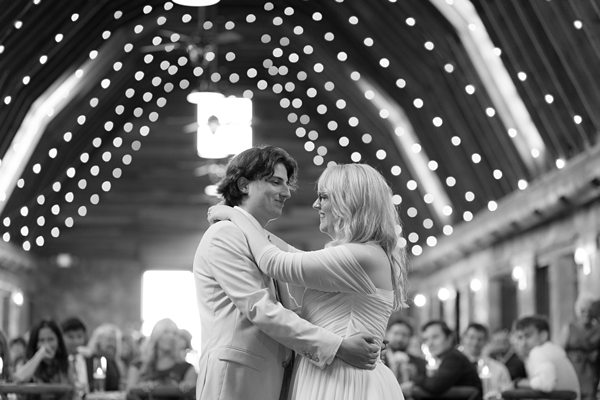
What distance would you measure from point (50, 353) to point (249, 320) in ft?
12.5

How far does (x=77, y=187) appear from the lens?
2411cm

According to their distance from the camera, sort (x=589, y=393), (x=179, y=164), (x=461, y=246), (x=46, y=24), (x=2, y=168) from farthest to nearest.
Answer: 1. (x=179, y=164)
2. (x=461, y=246)
3. (x=2, y=168)
4. (x=46, y=24)
5. (x=589, y=393)

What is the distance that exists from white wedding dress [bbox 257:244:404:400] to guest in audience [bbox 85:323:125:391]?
518 centimetres

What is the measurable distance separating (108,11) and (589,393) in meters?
9.96

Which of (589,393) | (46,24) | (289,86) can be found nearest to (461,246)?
(289,86)

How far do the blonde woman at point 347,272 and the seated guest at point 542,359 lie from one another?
364 centimetres

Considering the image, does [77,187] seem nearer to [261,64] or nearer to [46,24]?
[261,64]

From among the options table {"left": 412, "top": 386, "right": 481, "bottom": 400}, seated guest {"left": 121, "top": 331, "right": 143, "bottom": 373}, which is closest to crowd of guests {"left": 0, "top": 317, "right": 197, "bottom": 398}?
table {"left": 412, "top": 386, "right": 481, "bottom": 400}

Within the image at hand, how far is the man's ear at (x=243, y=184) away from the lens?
4.00 metres

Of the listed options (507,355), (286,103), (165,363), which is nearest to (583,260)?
(507,355)

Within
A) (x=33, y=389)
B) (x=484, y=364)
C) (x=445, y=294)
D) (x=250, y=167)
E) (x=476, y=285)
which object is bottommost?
(x=33, y=389)

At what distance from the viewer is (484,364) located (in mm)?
9617

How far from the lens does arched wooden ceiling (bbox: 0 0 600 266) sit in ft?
42.7

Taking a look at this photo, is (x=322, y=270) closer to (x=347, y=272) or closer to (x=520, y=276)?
(x=347, y=272)
